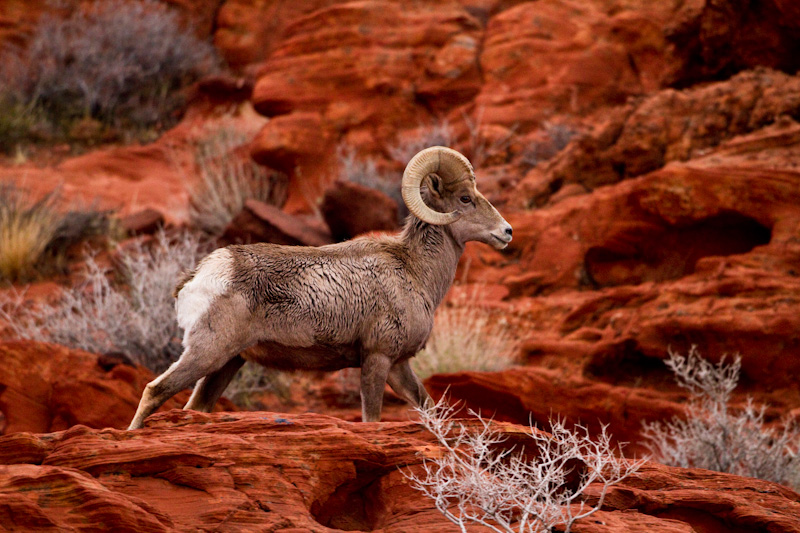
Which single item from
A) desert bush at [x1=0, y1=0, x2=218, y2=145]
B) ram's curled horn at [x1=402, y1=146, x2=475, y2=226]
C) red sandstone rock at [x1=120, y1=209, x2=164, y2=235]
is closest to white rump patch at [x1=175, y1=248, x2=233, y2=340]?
ram's curled horn at [x1=402, y1=146, x2=475, y2=226]

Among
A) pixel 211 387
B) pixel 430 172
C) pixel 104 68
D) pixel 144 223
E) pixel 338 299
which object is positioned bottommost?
pixel 144 223

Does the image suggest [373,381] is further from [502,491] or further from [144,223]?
[144,223]

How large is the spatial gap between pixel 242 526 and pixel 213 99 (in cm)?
2035

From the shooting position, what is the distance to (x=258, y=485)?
183 inches

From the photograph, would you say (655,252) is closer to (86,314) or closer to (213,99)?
(86,314)

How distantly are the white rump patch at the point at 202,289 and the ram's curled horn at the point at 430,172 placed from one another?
1.38 meters

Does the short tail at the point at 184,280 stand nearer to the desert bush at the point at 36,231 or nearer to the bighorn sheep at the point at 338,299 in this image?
the bighorn sheep at the point at 338,299

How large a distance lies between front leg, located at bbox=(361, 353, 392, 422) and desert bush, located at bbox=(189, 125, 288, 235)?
9.83 metres

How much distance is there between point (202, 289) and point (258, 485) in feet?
5.49

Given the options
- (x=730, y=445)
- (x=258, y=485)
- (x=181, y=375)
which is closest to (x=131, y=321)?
(x=181, y=375)

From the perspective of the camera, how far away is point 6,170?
18766mm

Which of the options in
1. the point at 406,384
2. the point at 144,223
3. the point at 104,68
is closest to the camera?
the point at 406,384

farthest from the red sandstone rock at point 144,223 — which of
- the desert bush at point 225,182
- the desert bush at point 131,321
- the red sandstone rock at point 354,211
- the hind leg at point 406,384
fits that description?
the hind leg at point 406,384

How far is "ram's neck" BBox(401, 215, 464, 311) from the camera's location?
6.75 meters
